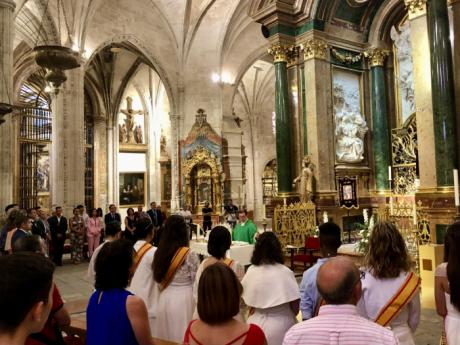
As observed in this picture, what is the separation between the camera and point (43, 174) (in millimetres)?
27016

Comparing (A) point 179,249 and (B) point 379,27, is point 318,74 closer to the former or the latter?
(B) point 379,27

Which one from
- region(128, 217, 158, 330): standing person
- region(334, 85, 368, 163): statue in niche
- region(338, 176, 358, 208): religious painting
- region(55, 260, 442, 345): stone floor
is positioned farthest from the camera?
region(334, 85, 368, 163): statue in niche

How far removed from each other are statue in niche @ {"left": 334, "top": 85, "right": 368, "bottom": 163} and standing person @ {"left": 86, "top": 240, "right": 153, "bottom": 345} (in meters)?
10.7

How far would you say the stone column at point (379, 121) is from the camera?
1273 centimetres

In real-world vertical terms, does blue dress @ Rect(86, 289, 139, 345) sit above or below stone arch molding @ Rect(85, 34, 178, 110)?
below

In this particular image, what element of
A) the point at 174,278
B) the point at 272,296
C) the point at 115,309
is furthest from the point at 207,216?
the point at 115,309

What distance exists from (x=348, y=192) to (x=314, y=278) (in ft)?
32.0

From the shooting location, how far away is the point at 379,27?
12.8 metres

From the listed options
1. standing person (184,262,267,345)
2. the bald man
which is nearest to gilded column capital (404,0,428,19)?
the bald man

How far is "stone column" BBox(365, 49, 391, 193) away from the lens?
12734mm

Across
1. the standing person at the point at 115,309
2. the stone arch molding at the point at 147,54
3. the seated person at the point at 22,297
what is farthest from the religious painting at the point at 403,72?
the seated person at the point at 22,297

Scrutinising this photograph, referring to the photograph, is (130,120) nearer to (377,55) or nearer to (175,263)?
(377,55)

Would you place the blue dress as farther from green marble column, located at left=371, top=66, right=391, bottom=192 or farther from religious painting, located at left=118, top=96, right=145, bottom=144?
religious painting, located at left=118, top=96, right=145, bottom=144

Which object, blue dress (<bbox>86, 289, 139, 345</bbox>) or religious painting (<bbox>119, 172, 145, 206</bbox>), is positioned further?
religious painting (<bbox>119, 172, 145, 206</bbox>)
